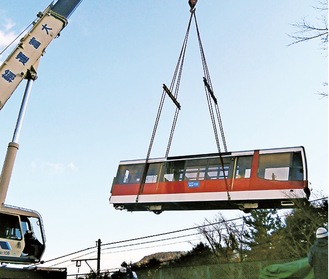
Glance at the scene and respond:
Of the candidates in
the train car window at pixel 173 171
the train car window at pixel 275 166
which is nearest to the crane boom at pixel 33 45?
the train car window at pixel 173 171

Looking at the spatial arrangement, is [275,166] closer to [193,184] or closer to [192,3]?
[193,184]

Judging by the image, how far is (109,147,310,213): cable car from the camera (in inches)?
418

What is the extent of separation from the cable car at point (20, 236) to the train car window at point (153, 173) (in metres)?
4.61

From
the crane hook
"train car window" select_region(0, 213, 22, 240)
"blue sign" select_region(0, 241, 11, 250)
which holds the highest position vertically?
the crane hook

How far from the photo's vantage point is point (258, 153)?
1124 centimetres

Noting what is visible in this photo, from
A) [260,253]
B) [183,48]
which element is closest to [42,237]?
[183,48]

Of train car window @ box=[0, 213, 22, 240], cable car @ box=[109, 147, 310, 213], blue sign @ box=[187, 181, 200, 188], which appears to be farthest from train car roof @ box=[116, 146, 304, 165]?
train car window @ box=[0, 213, 22, 240]

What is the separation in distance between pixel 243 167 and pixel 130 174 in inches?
137

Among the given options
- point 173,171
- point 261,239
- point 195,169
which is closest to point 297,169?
point 195,169

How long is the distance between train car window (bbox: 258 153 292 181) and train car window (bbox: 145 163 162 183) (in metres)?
2.98

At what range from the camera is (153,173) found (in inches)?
484

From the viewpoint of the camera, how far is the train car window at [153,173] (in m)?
12.1

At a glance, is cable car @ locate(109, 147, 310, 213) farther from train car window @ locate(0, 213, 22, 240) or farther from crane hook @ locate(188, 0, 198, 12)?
train car window @ locate(0, 213, 22, 240)

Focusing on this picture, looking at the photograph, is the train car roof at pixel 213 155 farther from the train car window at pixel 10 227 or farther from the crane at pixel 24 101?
the train car window at pixel 10 227
